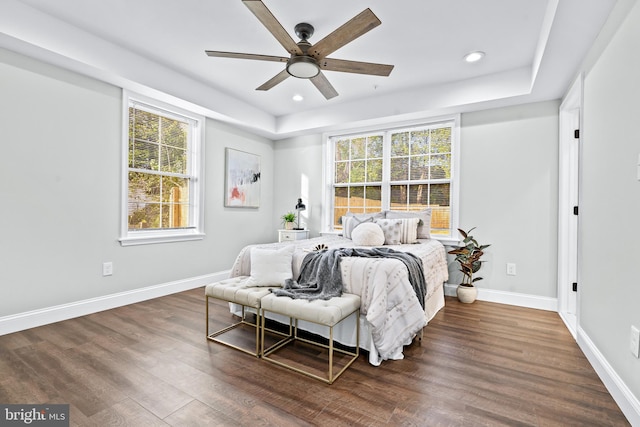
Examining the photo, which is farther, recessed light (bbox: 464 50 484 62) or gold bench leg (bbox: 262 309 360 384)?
recessed light (bbox: 464 50 484 62)

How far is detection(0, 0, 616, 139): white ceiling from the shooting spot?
7.91 ft

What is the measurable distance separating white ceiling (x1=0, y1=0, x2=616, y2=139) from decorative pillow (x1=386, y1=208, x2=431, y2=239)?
1282 millimetres

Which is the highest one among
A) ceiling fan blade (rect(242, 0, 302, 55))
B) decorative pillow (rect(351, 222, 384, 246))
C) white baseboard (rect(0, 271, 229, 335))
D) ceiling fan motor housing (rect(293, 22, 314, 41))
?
ceiling fan motor housing (rect(293, 22, 314, 41))

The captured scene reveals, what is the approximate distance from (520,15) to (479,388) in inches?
109

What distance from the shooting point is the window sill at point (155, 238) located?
3.52 metres

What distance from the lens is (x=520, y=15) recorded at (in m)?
2.47

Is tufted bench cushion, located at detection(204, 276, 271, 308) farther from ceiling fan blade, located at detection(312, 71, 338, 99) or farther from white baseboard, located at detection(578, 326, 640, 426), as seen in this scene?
white baseboard, located at detection(578, 326, 640, 426)

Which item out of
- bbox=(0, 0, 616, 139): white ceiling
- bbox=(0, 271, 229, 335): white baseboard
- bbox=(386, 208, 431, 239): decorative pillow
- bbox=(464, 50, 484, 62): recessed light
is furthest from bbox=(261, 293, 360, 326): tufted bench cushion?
bbox=(464, 50, 484, 62): recessed light

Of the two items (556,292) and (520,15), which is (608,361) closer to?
(556,292)

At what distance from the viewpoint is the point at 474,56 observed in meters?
3.13

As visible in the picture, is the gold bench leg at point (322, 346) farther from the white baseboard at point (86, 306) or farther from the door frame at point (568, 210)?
the door frame at point (568, 210)

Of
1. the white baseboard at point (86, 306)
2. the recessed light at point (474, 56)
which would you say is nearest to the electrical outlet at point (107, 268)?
the white baseboard at point (86, 306)

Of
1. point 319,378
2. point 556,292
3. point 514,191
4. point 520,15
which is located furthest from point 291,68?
point 556,292

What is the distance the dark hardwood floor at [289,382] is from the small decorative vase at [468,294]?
84 cm
